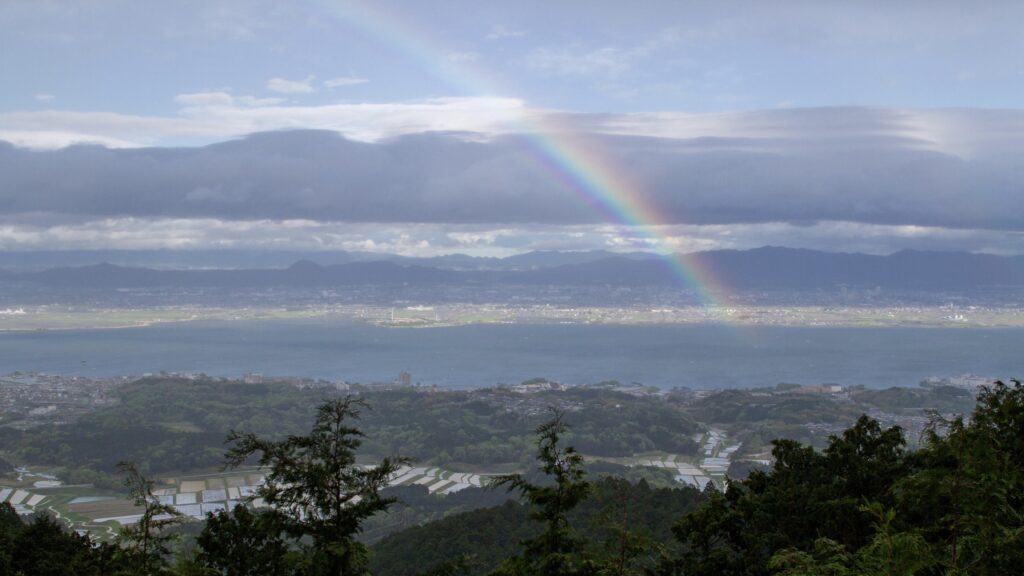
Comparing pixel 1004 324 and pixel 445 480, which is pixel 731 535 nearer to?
pixel 445 480

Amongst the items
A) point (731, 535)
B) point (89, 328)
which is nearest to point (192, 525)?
point (731, 535)

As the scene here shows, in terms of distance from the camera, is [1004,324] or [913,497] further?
[1004,324]

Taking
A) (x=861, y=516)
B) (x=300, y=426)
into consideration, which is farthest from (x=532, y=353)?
(x=861, y=516)

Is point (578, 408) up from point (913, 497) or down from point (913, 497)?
down

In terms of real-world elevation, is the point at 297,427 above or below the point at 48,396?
below

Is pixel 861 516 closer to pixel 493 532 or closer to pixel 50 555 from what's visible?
pixel 50 555

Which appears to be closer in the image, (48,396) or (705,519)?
(705,519)

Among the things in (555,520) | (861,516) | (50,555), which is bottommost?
(50,555)
